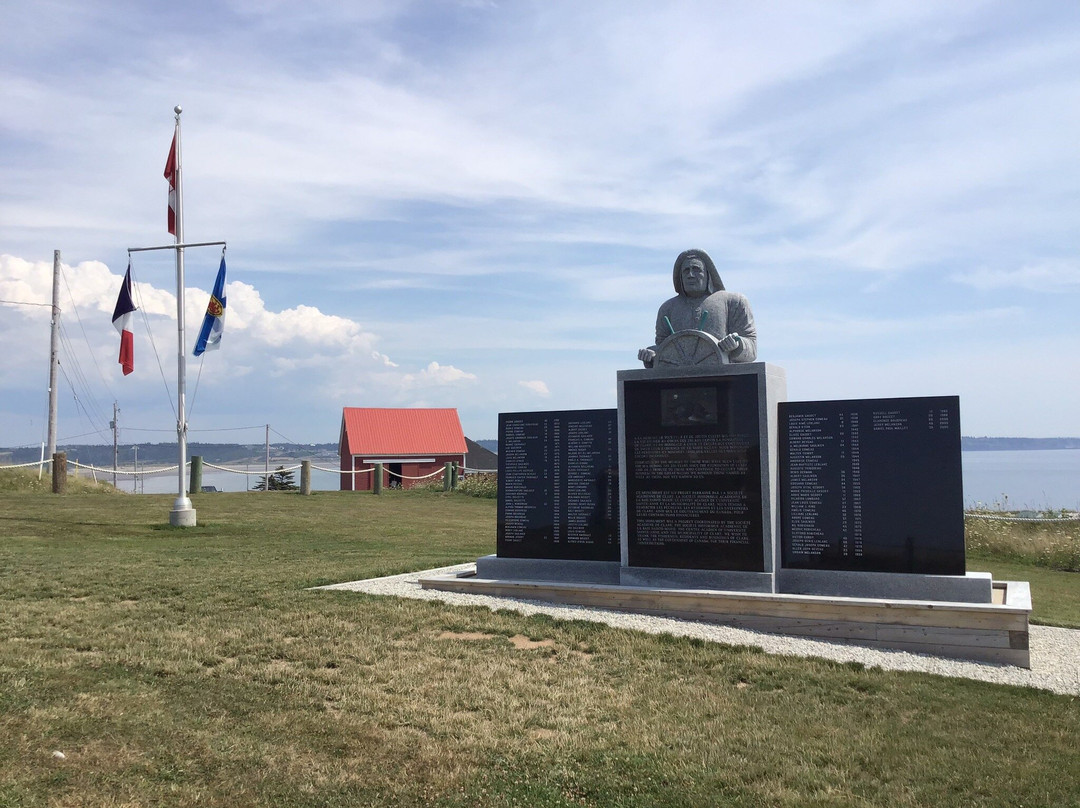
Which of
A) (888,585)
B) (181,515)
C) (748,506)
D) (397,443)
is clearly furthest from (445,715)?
(397,443)

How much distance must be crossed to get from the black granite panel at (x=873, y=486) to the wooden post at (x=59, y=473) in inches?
777

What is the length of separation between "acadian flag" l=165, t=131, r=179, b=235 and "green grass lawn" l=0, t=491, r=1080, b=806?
28.7 feet

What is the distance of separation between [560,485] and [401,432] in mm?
27142

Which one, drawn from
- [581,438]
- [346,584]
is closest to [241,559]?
[346,584]

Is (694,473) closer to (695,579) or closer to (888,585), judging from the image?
(695,579)

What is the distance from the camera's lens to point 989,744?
571 centimetres

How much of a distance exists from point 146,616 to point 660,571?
5.18 m

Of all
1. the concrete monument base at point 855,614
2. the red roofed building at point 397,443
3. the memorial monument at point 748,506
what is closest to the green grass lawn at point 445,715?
the concrete monument base at point 855,614

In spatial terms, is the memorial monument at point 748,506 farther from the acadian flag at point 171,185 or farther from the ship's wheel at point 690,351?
the acadian flag at point 171,185

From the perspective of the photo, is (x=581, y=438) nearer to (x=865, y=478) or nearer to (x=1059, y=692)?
(x=865, y=478)

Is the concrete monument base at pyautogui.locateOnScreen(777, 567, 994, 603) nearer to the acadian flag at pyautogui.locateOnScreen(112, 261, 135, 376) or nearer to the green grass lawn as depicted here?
the green grass lawn

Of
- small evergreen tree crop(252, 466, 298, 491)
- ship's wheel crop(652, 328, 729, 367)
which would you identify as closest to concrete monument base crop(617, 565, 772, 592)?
ship's wheel crop(652, 328, 729, 367)

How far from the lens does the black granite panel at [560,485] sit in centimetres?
1054

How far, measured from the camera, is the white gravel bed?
297 inches
